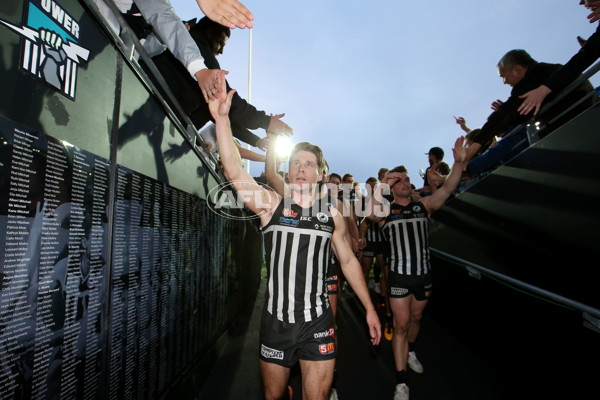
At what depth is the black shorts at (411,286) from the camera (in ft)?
11.4

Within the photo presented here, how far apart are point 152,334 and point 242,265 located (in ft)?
9.72

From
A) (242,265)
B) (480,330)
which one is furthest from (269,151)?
(480,330)

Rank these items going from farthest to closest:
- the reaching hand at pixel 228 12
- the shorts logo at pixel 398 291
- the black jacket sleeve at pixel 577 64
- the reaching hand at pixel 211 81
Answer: the shorts logo at pixel 398 291, the black jacket sleeve at pixel 577 64, the reaching hand at pixel 211 81, the reaching hand at pixel 228 12

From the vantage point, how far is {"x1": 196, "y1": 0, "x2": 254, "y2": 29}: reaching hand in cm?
151

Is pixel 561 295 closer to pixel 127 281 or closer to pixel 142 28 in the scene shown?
pixel 127 281

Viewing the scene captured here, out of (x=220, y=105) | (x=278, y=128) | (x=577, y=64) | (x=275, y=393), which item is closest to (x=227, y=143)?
(x=220, y=105)

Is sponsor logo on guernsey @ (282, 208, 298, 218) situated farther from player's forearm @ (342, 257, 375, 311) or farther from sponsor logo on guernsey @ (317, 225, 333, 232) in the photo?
player's forearm @ (342, 257, 375, 311)

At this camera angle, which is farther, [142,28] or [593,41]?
[593,41]

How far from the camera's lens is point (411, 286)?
347 cm

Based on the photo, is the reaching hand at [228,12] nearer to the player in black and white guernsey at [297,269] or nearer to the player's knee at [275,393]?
the player in black and white guernsey at [297,269]

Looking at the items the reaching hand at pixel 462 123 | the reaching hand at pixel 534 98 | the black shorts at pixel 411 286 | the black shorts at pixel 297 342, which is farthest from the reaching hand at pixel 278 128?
the reaching hand at pixel 462 123

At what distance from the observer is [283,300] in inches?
85.0

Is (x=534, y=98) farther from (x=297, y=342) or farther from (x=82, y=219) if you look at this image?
(x=82, y=219)

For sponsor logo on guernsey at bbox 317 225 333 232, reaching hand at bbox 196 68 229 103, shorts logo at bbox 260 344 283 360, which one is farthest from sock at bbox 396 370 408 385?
reaching hand at bbox 196 68 229 103
